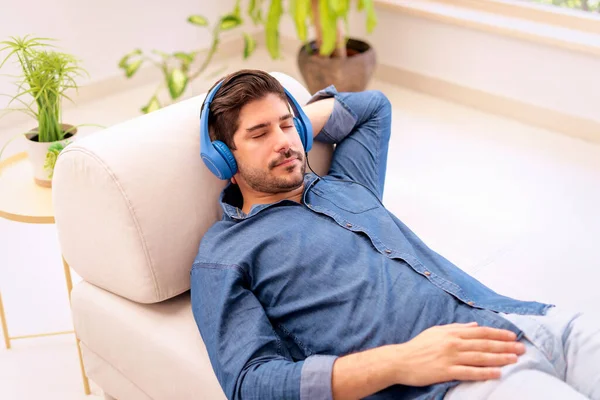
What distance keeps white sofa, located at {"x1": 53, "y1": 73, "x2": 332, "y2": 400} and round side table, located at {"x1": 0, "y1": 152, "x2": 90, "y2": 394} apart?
30 cm

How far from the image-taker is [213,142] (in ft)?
5.15

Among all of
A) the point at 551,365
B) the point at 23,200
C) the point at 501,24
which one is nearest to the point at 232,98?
the point at 23,200

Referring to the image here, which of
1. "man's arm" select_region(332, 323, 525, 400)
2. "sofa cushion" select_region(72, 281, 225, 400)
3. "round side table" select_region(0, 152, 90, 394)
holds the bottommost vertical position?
"sofa cushion" select_region(72, 281, 225, 400)

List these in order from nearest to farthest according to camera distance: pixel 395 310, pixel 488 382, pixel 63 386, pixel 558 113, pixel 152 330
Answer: pixel 488 382
pixel 395 310
pixel 152 330
pixel 63 386
pixel 558 113

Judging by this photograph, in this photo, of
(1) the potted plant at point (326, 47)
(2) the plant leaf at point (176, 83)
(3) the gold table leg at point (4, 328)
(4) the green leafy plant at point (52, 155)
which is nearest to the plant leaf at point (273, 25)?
(1) the potted plant at point (326, 47)

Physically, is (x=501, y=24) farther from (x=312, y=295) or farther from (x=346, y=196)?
(x=312, y=295)

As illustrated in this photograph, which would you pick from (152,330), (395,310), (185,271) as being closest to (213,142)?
(185,271)

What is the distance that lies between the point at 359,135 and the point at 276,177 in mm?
360

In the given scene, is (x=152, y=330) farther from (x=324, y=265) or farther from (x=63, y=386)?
(x=63, y=386)

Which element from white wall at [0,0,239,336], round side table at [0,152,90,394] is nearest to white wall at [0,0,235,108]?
white wall at [0,0,239,336]

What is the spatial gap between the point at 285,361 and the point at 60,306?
127cm

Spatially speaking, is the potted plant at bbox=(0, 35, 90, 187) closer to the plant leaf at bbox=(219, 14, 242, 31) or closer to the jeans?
the jeans

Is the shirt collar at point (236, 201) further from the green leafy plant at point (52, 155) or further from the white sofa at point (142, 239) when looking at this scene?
the green leafy plant at point (52, 155)

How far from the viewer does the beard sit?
1.59 meters
